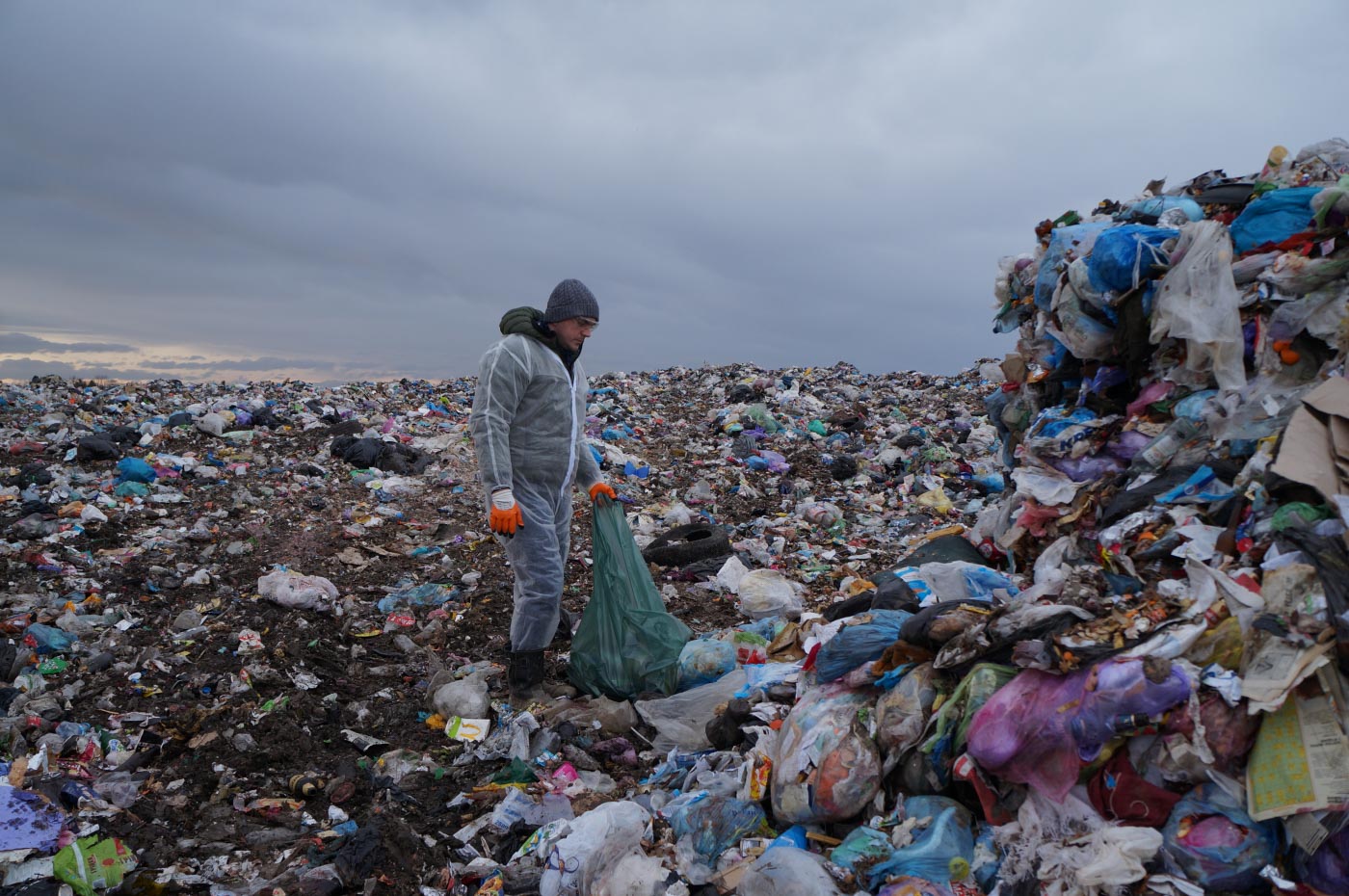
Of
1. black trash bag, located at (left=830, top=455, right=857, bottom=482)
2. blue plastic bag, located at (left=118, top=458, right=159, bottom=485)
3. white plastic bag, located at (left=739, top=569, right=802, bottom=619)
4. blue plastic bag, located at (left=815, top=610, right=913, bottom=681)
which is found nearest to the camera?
blue plastic bag, located at (left=815, top=610, right=913, bottom=681)

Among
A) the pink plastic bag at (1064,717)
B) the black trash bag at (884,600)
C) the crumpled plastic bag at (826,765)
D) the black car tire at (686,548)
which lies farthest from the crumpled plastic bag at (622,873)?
the black car tire at (686,548)

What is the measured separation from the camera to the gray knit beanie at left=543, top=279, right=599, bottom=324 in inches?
140

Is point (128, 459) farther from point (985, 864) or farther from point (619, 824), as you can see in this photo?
point (985, 864)

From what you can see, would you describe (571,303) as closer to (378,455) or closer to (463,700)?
(463,700)

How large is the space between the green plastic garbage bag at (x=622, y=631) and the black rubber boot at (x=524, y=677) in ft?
0.62

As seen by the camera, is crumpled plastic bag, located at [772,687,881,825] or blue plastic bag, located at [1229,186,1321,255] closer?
crumpled plastic bag, located at [772,687,881,825]

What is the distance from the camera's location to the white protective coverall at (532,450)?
3.47 m

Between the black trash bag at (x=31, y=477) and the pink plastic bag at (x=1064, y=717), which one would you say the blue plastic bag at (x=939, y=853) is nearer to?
the pink plastic bag at (x=1064, y=717)

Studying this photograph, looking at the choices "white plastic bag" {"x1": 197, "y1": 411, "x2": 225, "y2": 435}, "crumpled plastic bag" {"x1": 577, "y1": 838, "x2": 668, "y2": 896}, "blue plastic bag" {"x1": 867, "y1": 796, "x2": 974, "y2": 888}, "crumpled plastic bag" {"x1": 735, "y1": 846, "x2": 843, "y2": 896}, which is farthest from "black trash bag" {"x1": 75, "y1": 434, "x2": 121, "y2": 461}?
"blue plastic bag" {"x1": 867, "y1": 796, "x2": 974, "y2": 888}

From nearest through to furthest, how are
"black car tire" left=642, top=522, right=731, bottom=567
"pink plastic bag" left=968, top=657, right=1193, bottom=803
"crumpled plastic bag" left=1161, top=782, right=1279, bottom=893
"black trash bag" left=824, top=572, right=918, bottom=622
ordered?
"crumpled plastic bag" left=1161, top=782, right=1279, bottom=893, "pink plastic bag" left=968, top=657, right=1193, bottom=803, "black trash bag" left=824, top=572, right=918, bottom=622, "black car tire" left=642, top=522, right=731, bottom=567

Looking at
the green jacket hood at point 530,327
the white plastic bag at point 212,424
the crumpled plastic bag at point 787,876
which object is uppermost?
the green jacket hood at point 530,327

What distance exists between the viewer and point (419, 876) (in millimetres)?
2445

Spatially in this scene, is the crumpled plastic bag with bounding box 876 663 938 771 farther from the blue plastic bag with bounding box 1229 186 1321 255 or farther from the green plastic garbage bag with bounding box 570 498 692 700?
the blue plastic bag with bounding box 1229 186 1321 255

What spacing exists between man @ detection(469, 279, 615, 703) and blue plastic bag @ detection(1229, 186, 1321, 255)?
116 inches
